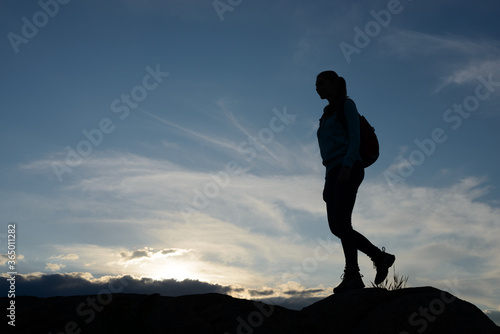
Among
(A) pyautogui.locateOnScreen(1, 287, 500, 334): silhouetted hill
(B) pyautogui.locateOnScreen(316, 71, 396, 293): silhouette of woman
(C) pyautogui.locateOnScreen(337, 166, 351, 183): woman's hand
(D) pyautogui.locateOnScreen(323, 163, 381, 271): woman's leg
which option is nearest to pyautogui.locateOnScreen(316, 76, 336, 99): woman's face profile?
(B) pyautogui.locateOnScreen(316, 71, 396, 293): silhouette of woman

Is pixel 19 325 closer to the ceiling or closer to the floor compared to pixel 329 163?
closer to the floor

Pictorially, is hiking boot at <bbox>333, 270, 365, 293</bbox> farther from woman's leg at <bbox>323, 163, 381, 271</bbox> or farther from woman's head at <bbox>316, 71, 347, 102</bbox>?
woman's head at <bbox>316, 71, 347, 102</bbox>

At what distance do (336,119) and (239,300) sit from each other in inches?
103

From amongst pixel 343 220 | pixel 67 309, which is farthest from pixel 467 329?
pixel 67 309

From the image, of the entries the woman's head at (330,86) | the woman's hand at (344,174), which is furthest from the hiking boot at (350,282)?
the woman's head at (330,86)

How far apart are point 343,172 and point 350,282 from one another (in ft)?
4.70

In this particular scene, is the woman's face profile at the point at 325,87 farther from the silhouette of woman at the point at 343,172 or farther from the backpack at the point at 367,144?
the backpack at the point at 367,144

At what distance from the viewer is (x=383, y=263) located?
19.5 feet

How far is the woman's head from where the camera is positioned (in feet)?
19.8

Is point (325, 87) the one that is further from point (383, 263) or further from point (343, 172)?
point (383, 263)

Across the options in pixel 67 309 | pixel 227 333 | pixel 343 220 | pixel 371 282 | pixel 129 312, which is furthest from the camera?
pixel 371 282

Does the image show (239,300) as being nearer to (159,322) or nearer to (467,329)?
(159,322)

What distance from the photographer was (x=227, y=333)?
4.28 m

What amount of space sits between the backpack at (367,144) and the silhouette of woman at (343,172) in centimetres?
15
